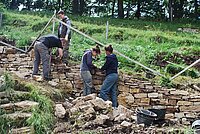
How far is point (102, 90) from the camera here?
9.91 metres

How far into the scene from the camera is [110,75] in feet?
32.7

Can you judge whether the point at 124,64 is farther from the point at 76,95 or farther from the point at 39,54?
the point at 39,54

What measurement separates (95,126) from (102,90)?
3.02m

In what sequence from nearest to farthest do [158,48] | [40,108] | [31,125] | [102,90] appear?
[31,125]
[40,108]
[102,90]
[158,48]

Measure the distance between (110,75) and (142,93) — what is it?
3.44ft

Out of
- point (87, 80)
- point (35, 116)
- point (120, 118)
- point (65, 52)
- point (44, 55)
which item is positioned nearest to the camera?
point (35, 116)

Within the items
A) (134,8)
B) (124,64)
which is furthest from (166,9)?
(124,64)

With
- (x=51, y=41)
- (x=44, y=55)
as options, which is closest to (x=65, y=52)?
(x=51, y=41)

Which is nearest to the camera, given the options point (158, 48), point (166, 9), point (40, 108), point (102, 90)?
point (40, 108)

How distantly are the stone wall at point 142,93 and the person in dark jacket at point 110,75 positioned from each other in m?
0.50

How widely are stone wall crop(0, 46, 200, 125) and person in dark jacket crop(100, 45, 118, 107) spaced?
50 centimetres

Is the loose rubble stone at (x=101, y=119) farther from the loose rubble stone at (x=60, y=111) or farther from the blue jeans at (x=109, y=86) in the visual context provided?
the blue jeans at (x=109, y=86)

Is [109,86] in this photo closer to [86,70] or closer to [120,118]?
[86,70]

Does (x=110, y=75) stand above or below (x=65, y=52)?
below
